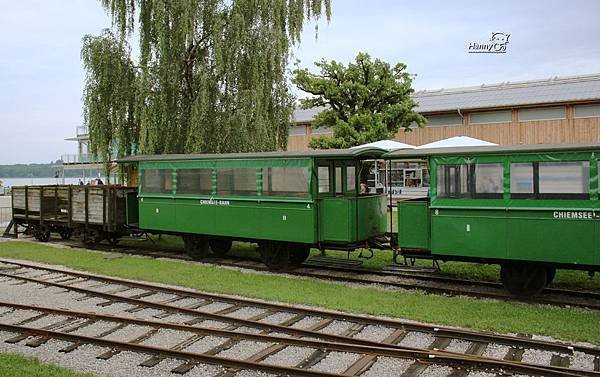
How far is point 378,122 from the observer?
26.8 metres

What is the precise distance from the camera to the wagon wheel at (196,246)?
1574cm

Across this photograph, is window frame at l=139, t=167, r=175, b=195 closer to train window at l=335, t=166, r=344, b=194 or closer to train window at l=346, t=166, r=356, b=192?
train window at l=335, t=166, r=344, b=194

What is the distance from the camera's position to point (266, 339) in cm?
814

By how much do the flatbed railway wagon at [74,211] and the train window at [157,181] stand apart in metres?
1.33

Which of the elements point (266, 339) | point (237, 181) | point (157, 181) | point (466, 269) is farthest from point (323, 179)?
point (266, 339)

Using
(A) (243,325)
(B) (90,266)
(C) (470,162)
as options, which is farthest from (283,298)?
(B) (90,266)

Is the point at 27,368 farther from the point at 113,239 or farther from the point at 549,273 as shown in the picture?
the point at 113,239

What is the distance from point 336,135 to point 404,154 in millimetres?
15732

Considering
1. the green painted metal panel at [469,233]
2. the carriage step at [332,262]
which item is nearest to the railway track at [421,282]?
the carriage step at [332,262]

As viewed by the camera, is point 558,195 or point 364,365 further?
point 558,195

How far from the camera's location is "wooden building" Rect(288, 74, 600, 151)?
1256 inches

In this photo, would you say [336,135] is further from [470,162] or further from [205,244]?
[470,162]

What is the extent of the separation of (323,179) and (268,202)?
1.54 meters

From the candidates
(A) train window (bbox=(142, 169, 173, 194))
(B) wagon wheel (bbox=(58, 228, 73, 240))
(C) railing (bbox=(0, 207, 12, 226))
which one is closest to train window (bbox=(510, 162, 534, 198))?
(A) train window (bbox=(142, 169, 173, 194))
